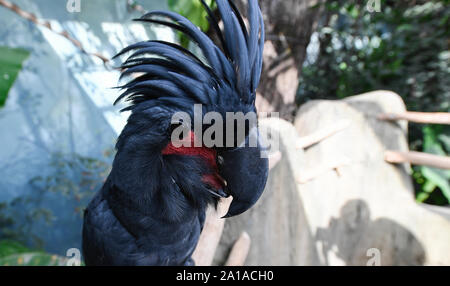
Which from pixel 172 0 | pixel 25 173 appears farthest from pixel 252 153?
pixel 25 173

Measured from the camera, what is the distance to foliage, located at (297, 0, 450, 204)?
9.11 feet

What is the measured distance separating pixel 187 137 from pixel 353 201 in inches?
68.4

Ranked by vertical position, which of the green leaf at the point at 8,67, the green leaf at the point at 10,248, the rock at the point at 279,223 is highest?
the green leaf at the point at 8,67

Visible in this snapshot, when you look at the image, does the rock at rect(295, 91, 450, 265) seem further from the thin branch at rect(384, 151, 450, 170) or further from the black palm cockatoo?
the black palm cockatoo

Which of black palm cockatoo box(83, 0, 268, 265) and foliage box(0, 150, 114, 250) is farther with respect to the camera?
foliage box(0, 150, 114, 250)

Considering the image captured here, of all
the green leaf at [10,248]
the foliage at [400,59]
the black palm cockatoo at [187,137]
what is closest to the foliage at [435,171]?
the foliage at [400,59]

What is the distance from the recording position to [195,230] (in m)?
0.97

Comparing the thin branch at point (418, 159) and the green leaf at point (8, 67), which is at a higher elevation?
the green leaf at point (8, 67)

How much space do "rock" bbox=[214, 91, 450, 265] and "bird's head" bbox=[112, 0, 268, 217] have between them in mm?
980

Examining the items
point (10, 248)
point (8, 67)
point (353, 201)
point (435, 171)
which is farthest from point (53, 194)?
point (435, 171)

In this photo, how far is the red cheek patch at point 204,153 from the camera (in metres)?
0.66

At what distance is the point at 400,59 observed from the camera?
2.97m

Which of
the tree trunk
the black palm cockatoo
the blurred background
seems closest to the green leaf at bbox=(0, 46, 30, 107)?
the blurred background

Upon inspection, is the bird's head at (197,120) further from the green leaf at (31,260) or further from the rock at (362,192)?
the green leaf at (31,260)
